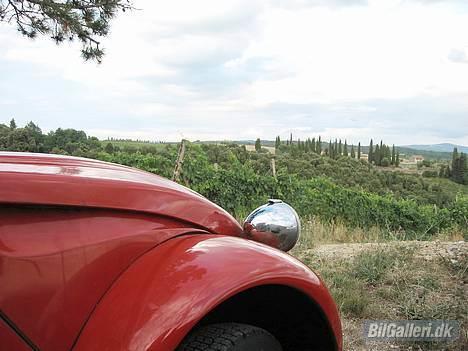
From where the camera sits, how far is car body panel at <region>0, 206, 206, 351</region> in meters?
1.23

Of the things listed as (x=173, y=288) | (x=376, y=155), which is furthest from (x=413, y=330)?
(x=376, y=155)

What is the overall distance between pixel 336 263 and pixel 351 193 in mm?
8087

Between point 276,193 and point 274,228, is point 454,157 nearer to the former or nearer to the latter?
point 276,193

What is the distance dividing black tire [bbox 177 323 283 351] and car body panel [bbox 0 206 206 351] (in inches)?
11.8

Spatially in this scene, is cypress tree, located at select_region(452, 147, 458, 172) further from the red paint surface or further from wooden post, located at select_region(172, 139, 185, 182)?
the red paint surface

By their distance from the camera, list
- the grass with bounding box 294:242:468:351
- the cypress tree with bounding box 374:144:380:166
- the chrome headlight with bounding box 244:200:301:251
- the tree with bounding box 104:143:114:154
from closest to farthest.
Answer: the chrome headlight with bounding box 244:200:301:251 < the grass with bounding box 294:242:468:351 < the tree with bounding box 104:143:114:154 < the cypress tree with bounding box 374:144:380:166

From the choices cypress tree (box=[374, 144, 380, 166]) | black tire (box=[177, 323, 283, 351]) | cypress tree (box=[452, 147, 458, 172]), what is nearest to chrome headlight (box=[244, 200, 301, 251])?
black tire (box=[177, 323, 283, 351])

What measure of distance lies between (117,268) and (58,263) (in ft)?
0.65

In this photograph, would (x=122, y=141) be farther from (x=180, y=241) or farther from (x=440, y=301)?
(x=180, y=241)

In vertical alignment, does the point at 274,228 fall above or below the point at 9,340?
above

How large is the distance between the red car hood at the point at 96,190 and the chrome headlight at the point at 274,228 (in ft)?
0.26

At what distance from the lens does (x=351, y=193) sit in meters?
13.1

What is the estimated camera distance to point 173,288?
1.38 m

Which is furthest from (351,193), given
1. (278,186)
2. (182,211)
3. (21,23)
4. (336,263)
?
(182,211)
